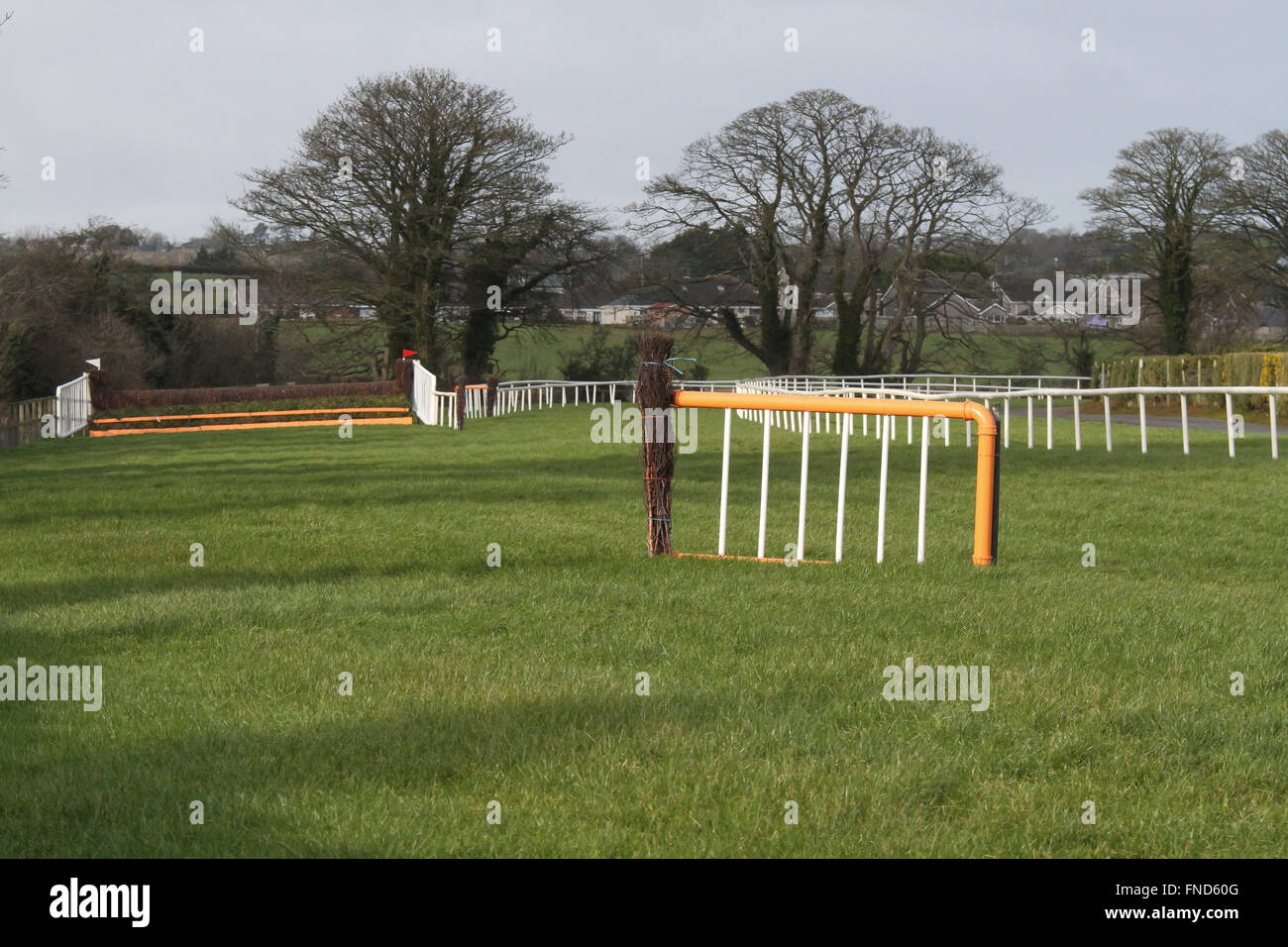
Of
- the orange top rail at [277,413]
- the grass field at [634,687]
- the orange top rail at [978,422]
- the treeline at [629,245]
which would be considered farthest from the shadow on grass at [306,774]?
the treeline at [629,245]

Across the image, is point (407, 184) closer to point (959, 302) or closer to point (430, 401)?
point (430, 401)

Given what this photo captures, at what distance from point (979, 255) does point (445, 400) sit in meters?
22.0

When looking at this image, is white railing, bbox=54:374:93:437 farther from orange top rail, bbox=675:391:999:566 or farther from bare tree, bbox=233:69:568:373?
orange top rail, bbox=675:391:999:566

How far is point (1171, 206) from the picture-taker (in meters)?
43.6

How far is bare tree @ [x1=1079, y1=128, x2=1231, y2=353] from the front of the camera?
1677 inches

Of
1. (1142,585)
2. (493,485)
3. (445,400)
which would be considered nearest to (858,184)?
(445,400)

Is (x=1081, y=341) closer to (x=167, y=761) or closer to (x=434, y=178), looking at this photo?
(x=434, y=178)

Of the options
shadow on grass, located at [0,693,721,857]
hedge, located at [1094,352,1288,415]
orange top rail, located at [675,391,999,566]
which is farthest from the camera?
hedge, located at [1094,352,1288,415]

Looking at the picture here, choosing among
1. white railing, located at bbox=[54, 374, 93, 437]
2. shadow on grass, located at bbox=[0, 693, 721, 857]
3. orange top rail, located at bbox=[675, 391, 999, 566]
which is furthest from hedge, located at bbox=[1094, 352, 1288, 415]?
shadow on grass, located at bbox=[0, 693, 721, 857]

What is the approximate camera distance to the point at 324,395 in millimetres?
34562

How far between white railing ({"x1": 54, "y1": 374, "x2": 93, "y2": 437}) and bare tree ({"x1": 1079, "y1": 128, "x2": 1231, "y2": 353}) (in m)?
33.3

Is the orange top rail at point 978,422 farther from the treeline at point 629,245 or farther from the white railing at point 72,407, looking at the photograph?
the treeline at point 629,245

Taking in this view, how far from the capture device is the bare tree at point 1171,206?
4259 centimetres

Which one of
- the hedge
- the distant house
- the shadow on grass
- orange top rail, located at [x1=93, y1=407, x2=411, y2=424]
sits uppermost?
the distant house
